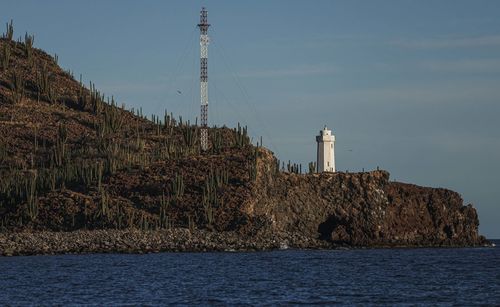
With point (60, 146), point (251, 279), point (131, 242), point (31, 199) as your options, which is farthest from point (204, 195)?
point (251, 279)

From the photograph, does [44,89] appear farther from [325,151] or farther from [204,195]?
[204,195]

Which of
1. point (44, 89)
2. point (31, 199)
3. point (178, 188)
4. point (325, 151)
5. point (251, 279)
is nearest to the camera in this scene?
point (251, 279)

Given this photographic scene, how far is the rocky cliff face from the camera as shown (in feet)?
255

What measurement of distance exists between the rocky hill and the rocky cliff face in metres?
0.07

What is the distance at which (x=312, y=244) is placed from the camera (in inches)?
2987

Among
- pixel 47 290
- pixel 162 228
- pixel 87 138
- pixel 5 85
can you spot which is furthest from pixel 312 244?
pixel 5 85

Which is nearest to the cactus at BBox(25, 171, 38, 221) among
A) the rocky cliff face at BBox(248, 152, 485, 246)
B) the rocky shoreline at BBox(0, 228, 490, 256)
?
the rocky shoreline at BBox(0, 228, 490, 256)

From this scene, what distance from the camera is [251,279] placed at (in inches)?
1930

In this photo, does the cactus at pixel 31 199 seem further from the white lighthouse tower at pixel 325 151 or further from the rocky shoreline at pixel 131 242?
the white lighthouse tower at pixel 325 151

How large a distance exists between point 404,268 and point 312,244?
62.7 ft

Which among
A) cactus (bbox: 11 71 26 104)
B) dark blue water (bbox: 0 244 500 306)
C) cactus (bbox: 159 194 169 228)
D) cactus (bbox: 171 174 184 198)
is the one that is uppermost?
cactus (bbox: 11 71 26 104)

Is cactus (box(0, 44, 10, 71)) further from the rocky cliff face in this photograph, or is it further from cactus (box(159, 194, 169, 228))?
cactus (box(159, 194, 169, 228))

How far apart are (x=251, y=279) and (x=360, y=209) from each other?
30991 mm

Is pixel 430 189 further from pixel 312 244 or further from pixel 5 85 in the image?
pixel 5 85
